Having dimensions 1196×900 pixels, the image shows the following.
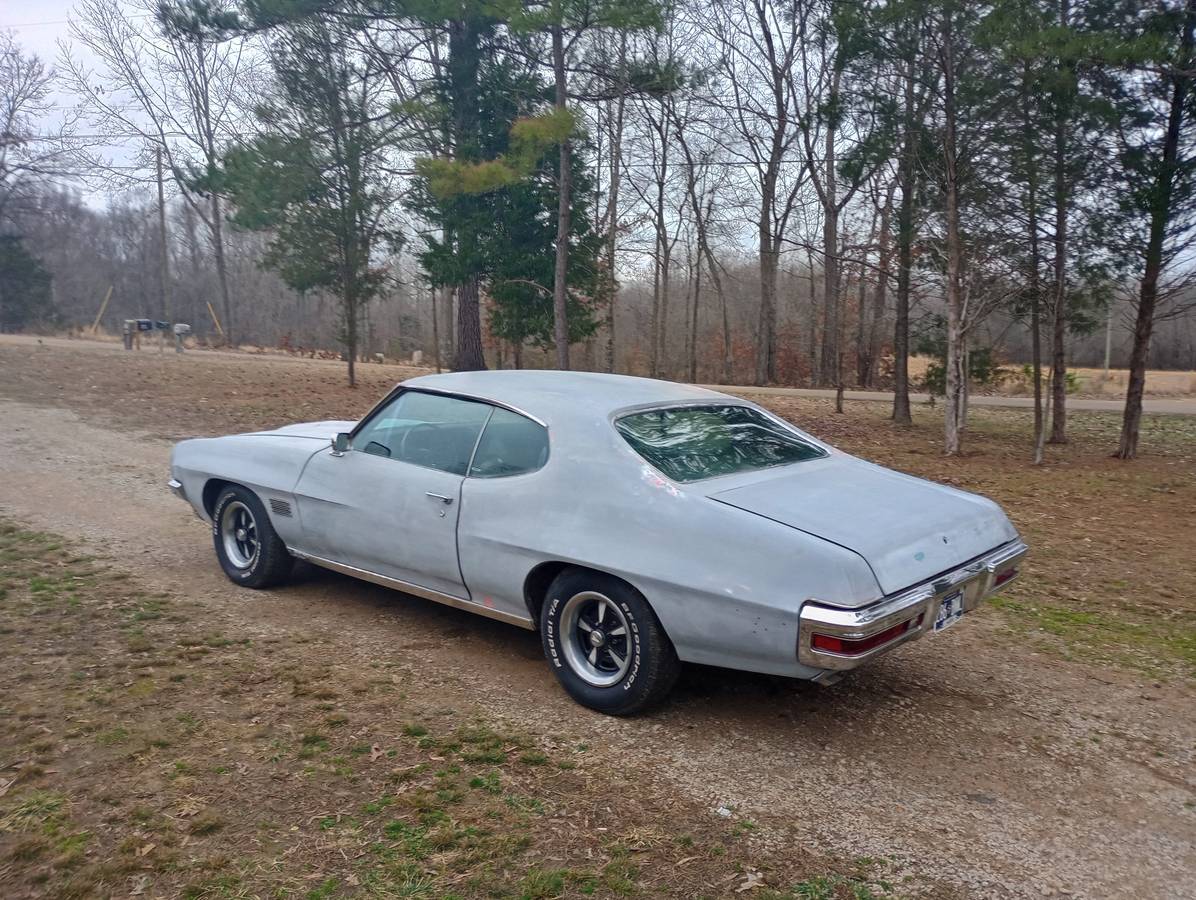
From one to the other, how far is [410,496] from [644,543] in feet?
4.70

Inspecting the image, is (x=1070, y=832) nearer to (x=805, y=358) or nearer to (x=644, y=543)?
(x=644, y=543)

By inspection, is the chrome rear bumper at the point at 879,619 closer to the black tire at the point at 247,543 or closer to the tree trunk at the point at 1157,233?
the black tire at the point at 247,543

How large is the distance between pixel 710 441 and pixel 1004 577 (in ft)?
4.71

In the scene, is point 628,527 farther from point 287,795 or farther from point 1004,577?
point 1004,577

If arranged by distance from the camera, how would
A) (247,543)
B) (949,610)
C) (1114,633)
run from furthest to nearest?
(247,543)
(1114,633)
(949,610)

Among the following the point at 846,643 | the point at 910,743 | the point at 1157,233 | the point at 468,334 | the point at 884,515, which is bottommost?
the point at 910,743

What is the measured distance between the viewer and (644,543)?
364 centimetres

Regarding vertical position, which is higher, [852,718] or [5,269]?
[5,269]

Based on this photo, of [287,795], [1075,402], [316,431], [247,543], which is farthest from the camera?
[1075,402]

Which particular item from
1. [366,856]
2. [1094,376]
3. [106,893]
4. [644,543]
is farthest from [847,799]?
[1094,376]

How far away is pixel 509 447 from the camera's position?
4.33 meters

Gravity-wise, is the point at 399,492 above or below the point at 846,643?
above

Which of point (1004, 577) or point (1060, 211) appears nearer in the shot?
point (1004, 577)

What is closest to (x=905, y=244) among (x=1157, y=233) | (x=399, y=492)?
(x=1157, y=233)
